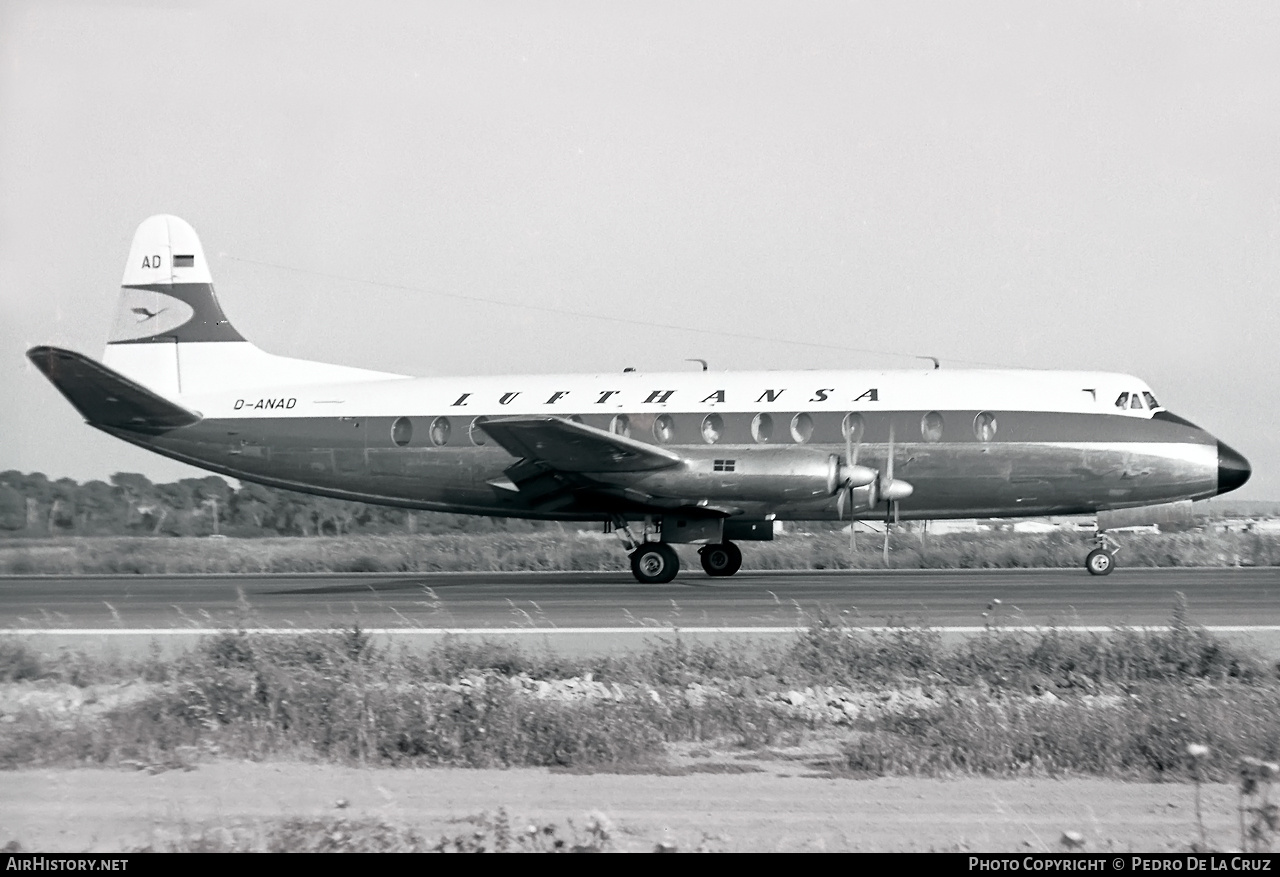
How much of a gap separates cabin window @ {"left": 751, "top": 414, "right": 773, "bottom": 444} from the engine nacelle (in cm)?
124

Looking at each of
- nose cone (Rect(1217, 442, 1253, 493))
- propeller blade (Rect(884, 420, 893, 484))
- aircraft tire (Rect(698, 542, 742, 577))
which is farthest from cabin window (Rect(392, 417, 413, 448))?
nose cone (Rect(1217, 442, 1253, 493))

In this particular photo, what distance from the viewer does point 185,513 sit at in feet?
116

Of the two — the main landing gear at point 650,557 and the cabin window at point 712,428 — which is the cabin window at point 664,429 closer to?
the cabin window at point 712,428

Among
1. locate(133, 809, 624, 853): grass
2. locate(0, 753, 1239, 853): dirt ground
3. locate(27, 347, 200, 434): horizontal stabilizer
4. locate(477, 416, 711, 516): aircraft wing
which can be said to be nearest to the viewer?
locate(133, 809, 624, 853): grass

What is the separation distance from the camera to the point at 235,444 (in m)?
26.8

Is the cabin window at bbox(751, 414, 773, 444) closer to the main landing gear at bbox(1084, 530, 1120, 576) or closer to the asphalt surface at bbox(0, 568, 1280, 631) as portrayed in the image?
the asphalt surface at bbox(0, 568, 1280, 631)

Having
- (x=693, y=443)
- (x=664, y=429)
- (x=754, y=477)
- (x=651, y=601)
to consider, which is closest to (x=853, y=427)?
(x=754, y=477)

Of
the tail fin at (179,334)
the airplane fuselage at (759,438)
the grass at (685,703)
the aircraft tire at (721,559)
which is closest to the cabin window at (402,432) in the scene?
the airplane fuselage at (759,438)

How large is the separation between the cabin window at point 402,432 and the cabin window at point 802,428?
7.56 meters

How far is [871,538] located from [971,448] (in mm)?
13207

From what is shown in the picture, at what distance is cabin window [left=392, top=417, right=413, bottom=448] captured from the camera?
26.1m

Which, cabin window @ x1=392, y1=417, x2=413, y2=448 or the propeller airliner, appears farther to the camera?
cabin window @ x1=392, y1=417, x2=413, y2=448
